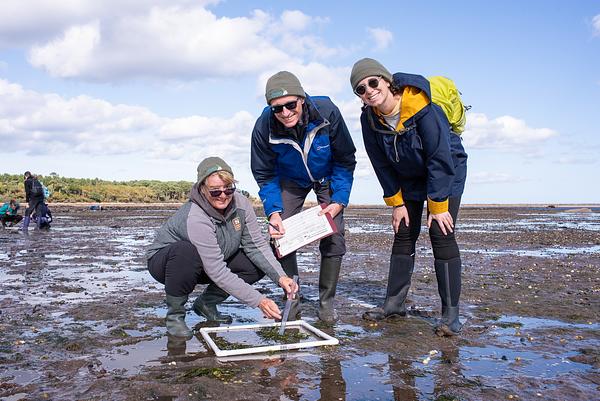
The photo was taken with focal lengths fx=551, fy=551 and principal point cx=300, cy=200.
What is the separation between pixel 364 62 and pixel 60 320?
3.63 metres

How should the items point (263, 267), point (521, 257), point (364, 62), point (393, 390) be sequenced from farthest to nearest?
point (521, 257)
point (263, 267)
point (364, 62)
point (393, 390)

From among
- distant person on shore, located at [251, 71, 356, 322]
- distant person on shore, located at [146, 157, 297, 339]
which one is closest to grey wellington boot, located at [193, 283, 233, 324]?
distant person on shore, located at [146, 157, 297, 339]

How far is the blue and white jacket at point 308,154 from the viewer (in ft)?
16.1

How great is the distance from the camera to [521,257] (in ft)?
36.3

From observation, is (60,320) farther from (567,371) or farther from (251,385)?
(567,371)

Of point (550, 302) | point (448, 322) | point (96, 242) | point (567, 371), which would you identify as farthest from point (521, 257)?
point (96, 242)

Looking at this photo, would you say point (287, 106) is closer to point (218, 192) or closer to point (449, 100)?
point (218, 192)

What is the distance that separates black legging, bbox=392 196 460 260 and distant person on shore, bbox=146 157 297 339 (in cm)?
121

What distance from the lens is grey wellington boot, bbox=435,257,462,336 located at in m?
4.64

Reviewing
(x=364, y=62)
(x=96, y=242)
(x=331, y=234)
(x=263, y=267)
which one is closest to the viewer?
(x=364, y=62)

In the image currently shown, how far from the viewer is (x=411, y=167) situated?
4.68 meters

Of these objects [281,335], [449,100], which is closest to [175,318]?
[281,335]

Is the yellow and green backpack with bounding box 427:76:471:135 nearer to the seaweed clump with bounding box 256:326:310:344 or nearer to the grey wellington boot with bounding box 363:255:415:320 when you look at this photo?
the grey wellington boot with bounding box 363:255:415:320

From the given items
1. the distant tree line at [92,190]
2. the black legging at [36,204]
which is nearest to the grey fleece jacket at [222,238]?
the black legging at [36,204]
